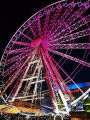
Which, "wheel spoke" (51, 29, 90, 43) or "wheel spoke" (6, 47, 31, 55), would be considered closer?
"wheel spoke" (51, 29, 90, 43)

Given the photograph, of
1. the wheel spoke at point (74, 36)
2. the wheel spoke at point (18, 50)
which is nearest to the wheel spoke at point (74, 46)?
the wheel spoke at point (74, 36)

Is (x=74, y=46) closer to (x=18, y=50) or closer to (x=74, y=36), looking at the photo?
(x=74, y=36)

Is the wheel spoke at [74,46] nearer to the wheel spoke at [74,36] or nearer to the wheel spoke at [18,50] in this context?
the wheel spoke at [74,36]

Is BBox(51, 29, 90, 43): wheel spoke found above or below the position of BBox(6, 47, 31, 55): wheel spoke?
above

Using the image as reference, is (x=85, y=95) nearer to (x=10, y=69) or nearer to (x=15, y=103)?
(x=15, y=103)

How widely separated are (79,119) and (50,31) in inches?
390

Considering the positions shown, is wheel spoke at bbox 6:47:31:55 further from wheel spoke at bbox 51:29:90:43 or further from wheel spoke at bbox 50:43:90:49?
wheel spoke at bbox 51:29:90:43

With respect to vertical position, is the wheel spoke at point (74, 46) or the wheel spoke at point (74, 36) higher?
the wheel spoke at point (74, 36)

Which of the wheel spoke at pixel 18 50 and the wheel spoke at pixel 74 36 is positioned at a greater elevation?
the wheel spoke at pixel 74 36

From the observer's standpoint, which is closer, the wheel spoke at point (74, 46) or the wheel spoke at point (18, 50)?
the wheel spoke at point (74, 46)

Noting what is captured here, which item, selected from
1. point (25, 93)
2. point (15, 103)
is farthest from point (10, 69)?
point (15, 103)

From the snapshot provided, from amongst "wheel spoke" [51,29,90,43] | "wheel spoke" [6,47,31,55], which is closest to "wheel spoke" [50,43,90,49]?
"wheel spoke" [51,29,90,43]

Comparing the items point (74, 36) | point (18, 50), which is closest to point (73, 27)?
point (74, 36)

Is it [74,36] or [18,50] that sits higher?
[74,36]
